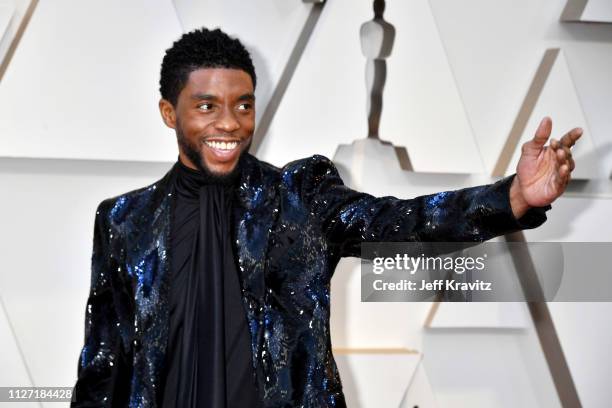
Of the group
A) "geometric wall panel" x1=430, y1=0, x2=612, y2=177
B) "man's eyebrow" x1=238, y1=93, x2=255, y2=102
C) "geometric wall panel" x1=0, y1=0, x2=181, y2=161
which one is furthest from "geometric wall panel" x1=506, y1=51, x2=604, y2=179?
"man's eyebrow" x1=238, y1=93, x2=255, y2=102

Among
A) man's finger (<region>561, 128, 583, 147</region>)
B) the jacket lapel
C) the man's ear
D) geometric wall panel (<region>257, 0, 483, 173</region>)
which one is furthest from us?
geometric wall panel (<region>257, 0, 483, 173</region>)

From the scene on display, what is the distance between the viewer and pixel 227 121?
1575 millimetres

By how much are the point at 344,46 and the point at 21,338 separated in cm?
128

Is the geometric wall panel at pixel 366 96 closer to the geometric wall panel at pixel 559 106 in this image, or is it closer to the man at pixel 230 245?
the geometric wall panel at pixel 559 106

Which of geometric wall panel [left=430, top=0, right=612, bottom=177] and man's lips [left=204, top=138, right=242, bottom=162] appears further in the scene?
geometric wall panel [left=430, top=0, right=612, bottom=177]

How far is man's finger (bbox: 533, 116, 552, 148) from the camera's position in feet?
4.16

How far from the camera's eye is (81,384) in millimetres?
1616

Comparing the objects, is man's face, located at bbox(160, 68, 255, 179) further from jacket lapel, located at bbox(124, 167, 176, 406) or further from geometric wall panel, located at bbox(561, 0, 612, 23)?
geometric wall panel, located at bbox(561, 0, 612, 23)

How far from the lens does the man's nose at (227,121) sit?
157 centimetres

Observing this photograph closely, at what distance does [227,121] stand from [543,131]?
588 mm

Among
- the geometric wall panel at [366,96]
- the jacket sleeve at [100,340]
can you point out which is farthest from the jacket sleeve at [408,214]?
the geometric wall panel at [366,96]

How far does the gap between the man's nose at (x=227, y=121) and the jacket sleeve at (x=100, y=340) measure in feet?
1.00

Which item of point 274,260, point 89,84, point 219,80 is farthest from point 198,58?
point 89,84

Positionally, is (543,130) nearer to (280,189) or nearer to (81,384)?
(280,189)
